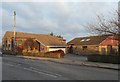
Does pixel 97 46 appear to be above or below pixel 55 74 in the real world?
above

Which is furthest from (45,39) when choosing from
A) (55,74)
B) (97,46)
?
(55,74)

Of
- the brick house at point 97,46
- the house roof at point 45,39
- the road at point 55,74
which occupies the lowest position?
the road at point 55,74

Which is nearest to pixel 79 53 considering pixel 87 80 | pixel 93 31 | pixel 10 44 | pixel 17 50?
pixel 17 50

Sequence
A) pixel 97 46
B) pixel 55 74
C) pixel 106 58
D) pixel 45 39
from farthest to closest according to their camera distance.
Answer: pixel 45 39
pixel 97 46
pixel 106 58
pixel 55 74

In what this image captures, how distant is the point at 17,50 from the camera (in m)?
54.7

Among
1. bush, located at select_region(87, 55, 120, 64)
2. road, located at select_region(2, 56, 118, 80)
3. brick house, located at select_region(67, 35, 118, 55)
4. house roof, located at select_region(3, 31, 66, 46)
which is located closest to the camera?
road, located at select_region(2, 56, 118, 80)

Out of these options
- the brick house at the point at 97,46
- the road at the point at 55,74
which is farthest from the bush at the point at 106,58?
the brick house at the point at 97,46

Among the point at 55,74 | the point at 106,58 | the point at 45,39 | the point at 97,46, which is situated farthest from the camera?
the point at 45,39

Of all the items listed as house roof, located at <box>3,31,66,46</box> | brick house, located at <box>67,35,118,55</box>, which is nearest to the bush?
brick house, located at <box>67,35,118,55</box>

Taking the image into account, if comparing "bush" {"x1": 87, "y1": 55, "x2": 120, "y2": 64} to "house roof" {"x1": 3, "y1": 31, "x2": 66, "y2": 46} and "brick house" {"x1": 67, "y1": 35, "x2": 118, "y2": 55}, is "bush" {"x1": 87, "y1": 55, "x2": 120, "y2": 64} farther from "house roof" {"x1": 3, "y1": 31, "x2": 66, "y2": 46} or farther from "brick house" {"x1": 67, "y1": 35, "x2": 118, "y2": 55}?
"house roof" {"x1": 3, "y1": 31, "x2": 66, "y2": 46}

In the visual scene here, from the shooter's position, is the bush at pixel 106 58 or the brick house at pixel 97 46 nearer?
the bush at pixel 106 58

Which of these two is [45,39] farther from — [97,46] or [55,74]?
[55,74]

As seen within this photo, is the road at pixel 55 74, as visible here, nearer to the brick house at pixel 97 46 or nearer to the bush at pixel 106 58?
the bush at pixel 106 58

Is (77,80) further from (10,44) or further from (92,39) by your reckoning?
(10,44)
